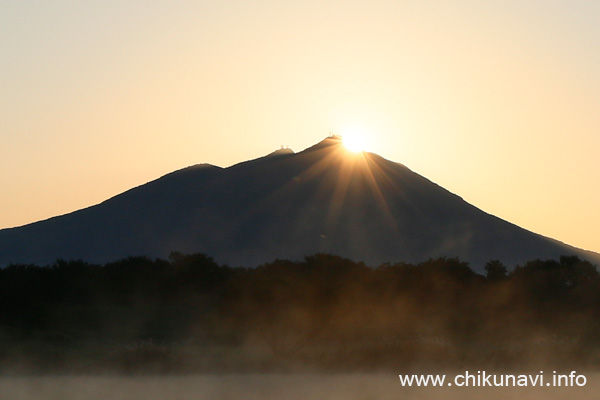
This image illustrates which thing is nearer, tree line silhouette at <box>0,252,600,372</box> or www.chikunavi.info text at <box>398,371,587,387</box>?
www.chikunavi.info text at <box>398,371,587,387</box>

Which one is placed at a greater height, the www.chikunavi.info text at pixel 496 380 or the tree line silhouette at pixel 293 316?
the tree line silhouette at pixel 293 316

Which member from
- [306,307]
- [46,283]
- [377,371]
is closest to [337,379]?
[377,371]

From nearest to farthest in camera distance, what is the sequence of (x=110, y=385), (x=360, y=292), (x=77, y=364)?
(x=110, y=385) → (x=77, y=364) → (x=360, y=292)

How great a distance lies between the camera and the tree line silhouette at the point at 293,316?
1768 inches

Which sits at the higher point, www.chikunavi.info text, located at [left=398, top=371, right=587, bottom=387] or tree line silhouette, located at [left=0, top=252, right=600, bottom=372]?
tree line silhouette, located at [left=0, top=252, right=600, bottom=372]

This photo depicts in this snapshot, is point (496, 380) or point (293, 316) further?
point (293, 316)

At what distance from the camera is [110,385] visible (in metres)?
36.2

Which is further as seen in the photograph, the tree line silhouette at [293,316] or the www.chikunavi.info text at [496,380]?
the tree line silhouette at [293,316]

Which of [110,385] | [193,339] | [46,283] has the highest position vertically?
[46,283]

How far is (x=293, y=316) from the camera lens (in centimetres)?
5166

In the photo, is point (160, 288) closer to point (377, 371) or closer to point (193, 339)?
point (193, 339)

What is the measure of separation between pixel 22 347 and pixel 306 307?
52.9ft

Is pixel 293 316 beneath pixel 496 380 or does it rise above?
above

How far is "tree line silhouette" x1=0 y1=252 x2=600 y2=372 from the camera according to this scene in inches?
1768
